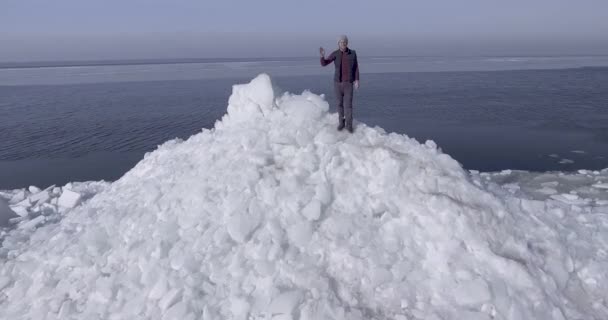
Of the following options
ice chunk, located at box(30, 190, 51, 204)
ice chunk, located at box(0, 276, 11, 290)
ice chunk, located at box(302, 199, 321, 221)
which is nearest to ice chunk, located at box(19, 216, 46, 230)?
ice chunk, located at box(30, 190, 51, 204)

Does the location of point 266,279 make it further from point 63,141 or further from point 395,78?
point 395,78

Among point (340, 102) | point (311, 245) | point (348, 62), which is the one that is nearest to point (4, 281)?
point (311, 245)

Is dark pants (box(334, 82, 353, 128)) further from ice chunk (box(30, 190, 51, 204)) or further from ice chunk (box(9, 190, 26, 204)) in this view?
ice chunk (box(9, 190, 26, 204))

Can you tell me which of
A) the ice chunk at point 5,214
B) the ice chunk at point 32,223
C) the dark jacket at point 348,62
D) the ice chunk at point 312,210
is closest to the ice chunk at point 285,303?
the ice chunk at point 312,210

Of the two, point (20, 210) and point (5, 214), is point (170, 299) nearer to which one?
point (5, 214)

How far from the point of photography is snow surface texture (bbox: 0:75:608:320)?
6.00 metres

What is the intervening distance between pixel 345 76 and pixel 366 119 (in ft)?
44.9

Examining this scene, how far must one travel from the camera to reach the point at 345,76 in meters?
8.45

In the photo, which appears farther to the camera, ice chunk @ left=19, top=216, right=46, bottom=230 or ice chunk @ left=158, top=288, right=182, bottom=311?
ice chunk @ left=19, top=216, right=46, bottom=230

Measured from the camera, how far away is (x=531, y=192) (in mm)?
11836

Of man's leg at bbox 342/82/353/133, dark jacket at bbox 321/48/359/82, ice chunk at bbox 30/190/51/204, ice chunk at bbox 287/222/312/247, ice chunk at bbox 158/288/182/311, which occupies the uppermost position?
dark jacket at bbox 321/48/359/82

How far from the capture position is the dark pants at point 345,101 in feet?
27.4

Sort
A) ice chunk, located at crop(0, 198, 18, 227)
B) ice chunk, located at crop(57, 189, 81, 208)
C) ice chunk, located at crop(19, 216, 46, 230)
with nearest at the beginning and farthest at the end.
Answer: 1. ice chunk, located at crop(19, 216, 46, 230)
2. ice chunk, located at crop(0, 198, 18, 227)
3. ice chunk, located at crop(57, 189, 81, 208)

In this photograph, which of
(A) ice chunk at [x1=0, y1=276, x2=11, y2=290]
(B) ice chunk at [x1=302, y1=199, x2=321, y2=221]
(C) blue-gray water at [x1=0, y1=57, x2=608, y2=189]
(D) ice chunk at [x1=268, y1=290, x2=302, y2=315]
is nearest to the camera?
(D) ice chunk at [x1=268, y1=290, x2=302, y2=315]
